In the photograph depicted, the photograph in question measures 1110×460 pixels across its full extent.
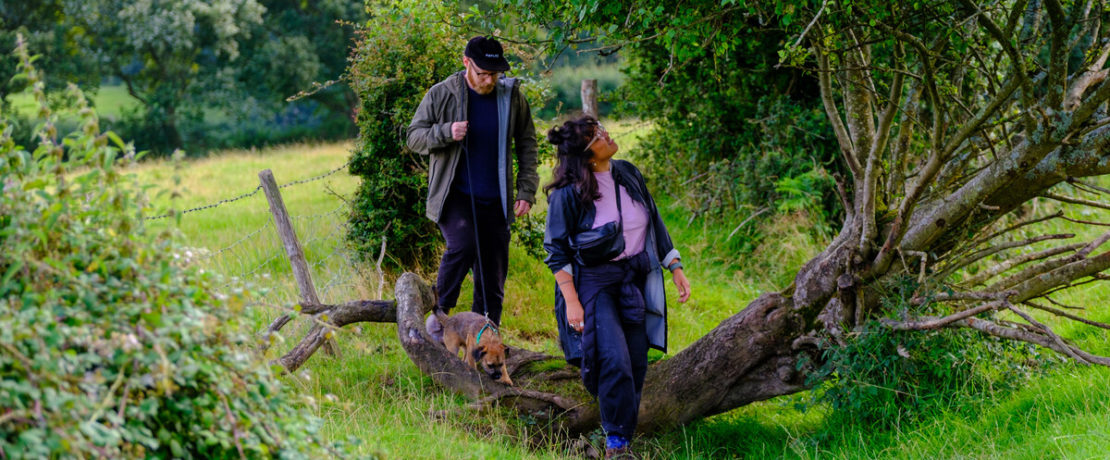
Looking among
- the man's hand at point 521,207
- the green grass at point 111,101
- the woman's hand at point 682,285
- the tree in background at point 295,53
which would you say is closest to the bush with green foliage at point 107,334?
the woman's hand at point 682,285

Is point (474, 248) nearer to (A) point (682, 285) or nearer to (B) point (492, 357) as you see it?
(B) point (492, 357)

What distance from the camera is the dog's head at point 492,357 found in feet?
19.9

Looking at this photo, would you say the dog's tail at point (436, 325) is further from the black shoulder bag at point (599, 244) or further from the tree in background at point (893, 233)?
the black shoulder bag at point (599, 244)

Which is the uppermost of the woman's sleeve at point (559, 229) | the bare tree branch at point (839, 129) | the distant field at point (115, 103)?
the bare tree branch at point (839, 129)

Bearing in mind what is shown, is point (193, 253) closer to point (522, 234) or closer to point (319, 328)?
point (319, 328)

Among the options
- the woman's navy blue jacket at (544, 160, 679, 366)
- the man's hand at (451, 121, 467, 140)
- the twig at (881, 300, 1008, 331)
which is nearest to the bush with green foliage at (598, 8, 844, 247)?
the man's hand at (451, 121, 467, 140)

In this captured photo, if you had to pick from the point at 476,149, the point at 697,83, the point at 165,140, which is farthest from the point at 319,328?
the point at 165,140

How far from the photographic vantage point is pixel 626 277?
5375mm

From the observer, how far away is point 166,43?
39812 millimetres

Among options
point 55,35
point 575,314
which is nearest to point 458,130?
point 575,314

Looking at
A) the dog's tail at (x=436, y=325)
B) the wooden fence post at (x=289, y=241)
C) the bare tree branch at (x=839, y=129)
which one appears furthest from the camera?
the wooden fence post at (x=289, y=241)

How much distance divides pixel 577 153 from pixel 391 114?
3676 mm

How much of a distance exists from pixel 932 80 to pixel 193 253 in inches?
168

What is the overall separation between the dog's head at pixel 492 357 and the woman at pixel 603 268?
757 mm
